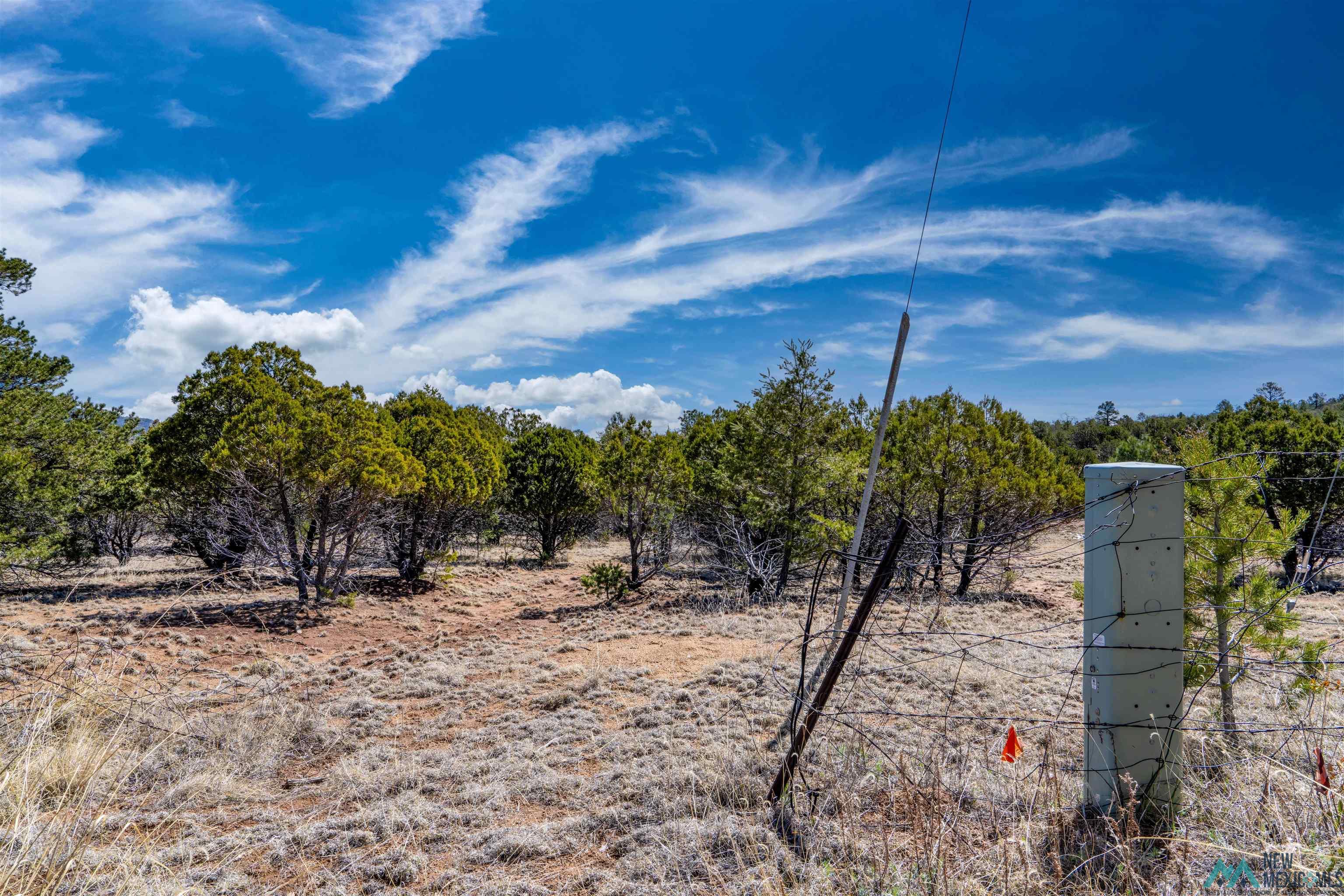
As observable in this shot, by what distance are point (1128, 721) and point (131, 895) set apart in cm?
427

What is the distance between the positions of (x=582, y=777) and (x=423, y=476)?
35.1 feet

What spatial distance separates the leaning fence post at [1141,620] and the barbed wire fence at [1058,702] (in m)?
0.01

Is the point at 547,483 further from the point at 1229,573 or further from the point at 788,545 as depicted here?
the point at 1229,573

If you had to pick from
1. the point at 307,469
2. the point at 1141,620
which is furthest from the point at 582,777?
the point at 307,469

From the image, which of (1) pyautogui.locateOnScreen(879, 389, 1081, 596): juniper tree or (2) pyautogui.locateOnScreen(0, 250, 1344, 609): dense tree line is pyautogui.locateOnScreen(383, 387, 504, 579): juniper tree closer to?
(2) pyautogui.locateOnScreen(0, 250, 1344, 609): dense tree line

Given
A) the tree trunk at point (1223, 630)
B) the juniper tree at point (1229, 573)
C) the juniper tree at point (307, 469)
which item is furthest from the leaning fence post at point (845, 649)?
the juniper tree at point (307, 469)

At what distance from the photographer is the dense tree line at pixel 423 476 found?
12.6 m

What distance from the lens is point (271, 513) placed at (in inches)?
506

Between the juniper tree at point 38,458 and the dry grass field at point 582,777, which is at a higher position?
the juniper tree at point 38,458

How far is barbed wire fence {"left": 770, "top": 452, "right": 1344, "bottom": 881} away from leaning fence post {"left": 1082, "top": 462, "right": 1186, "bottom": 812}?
11 mm

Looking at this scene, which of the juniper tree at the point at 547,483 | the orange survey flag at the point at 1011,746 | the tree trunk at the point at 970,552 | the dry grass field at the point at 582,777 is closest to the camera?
the dry grass field at the point at 582,777

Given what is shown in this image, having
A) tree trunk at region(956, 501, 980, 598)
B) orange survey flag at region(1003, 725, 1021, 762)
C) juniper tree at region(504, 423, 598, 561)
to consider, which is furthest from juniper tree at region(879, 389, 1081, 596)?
orange survey flag at region(1003, 725, 1021, 762)

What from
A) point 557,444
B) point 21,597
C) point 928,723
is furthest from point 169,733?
point 557,444

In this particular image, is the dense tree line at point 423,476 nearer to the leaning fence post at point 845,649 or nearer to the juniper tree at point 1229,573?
the juniper tree at point 1229,573
